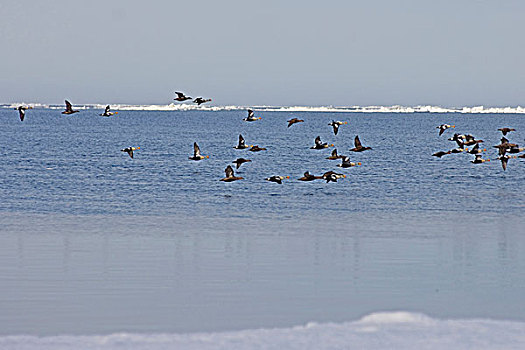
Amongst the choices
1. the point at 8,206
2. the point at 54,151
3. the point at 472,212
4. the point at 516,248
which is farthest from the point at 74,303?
the point at 54,151

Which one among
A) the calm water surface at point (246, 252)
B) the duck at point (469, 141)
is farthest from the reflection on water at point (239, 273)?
the duck at point (469, 141)

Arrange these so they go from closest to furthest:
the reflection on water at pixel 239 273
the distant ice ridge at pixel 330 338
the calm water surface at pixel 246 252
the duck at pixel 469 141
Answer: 1. the distant ice ridge at pixel 330 338
2. the reflection on water at pixel 239 273
3. the calm water surface at pixel 246 252
4. the duck at pixel 469 141

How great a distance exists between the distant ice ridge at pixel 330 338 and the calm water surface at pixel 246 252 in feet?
1.79

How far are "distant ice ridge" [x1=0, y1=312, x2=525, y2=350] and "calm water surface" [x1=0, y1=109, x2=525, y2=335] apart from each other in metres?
0.55

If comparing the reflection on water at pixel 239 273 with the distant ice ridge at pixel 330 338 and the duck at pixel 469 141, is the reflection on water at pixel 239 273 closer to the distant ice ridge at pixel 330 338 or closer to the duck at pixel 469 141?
the distant ice ridge at pixel 330 338

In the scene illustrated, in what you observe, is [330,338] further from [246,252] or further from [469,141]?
[469,141]

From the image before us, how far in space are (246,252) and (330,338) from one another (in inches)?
368

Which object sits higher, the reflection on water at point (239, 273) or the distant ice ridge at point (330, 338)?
the reflection on water at point (239, 273)

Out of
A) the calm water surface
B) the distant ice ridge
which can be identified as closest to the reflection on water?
the calm water surface

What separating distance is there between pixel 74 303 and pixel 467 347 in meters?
8.70

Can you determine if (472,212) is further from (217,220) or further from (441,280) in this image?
(441,280)

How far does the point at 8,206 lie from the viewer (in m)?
37.4

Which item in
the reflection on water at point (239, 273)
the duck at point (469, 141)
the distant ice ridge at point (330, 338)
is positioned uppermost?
the duck at point (469, 141)

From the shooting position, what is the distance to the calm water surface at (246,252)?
18.6 metres
